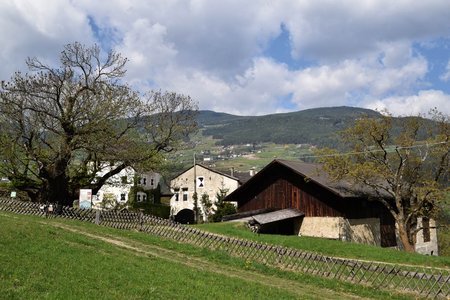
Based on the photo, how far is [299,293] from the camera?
15383 millimetres

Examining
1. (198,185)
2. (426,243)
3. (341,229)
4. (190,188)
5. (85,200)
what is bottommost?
(426,243)

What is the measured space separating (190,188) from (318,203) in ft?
129

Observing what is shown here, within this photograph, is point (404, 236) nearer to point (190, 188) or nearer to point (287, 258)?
point (287, 258)

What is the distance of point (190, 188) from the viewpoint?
7669 cm

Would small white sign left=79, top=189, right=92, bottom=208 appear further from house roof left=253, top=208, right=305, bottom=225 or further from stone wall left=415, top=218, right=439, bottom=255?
stone wall left=415, top=218, right=439, bottom=255

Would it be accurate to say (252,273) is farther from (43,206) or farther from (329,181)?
(329,181)

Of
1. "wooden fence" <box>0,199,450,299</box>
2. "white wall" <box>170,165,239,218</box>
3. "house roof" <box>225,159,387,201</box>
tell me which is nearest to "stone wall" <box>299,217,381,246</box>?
"house roof" <box>225,159,387,201</box>

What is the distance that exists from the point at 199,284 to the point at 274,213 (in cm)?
2799

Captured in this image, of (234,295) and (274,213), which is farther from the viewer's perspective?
(274,213)

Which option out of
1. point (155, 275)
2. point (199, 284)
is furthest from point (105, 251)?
point (199, 284)

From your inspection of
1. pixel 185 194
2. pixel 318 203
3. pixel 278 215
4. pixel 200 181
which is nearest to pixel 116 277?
pixel 278 215

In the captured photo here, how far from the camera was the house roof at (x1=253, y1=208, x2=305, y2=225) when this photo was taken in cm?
3709

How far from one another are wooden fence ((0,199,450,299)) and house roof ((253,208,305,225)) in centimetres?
928

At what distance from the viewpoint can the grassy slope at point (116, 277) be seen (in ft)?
34.6
